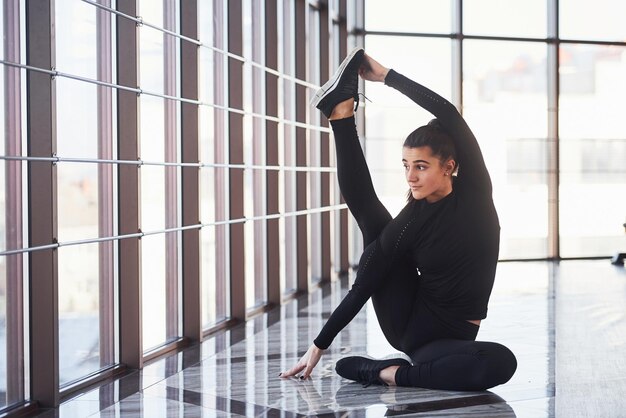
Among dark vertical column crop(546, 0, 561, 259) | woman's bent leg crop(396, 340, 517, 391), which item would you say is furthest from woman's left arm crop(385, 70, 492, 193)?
dark vertical column crop(546, 0, 561, 259)

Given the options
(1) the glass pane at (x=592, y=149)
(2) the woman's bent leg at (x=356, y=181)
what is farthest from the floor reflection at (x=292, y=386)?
(1) the glass pane at (x=592, y=149)

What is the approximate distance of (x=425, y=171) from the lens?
2.46m

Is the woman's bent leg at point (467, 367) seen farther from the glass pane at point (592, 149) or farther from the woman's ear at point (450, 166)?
the glass pane at point (592, 149)

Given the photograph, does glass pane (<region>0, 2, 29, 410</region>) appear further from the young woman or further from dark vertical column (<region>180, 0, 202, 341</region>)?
dark vertical column (<region>180, 0, 202, 341</region>)

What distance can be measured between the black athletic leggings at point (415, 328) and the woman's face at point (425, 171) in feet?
0.49

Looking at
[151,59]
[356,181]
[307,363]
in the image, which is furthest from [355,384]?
[151,59]

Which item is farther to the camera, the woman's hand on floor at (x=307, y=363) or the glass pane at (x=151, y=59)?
the glass pane at (x=151, y=59)

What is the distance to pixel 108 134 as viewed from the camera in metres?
2.89

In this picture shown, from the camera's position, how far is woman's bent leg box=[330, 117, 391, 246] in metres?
2.52

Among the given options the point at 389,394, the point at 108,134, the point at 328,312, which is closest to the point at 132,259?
the point at 108,134

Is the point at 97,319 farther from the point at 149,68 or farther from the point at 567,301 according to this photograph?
the point at 567,301

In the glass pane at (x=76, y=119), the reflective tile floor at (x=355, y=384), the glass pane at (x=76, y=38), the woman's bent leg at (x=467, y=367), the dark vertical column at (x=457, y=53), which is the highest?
the dark vertical column at (x=457, y=53)

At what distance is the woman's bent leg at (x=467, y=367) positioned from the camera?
2.41 meters

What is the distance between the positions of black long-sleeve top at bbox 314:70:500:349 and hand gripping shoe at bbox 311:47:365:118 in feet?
0.34
